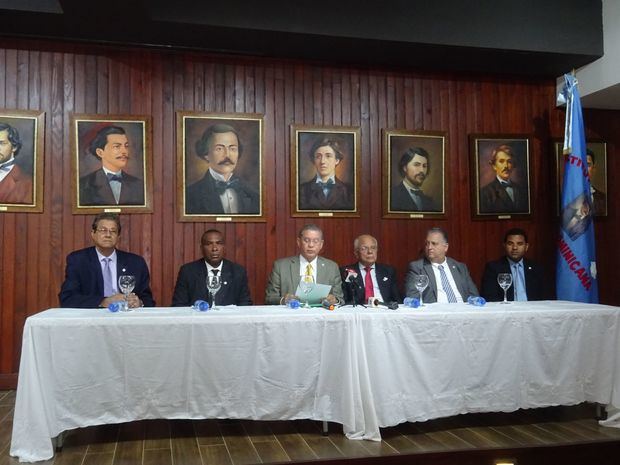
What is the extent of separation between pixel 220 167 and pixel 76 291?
66.2 inches

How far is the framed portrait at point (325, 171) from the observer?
5254mm

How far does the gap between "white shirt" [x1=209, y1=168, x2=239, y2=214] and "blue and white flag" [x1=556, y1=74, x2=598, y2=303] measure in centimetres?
305

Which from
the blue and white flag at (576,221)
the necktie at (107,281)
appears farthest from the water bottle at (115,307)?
the blue and white flag at (576,221)

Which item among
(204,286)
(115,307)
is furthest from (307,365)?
(204,286)

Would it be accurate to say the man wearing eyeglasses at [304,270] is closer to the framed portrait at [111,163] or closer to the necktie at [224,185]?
the necktie at [224,185]

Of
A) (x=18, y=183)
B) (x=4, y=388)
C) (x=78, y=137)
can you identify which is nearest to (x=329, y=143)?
(x=78, y=137)

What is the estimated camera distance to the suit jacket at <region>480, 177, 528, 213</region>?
5.64 m

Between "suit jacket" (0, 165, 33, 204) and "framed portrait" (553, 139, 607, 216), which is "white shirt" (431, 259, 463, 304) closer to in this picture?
"framed portrait" (553, 139, 607, 216)

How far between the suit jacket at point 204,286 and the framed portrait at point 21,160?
139cm

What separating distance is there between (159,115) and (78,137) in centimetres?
A: 71

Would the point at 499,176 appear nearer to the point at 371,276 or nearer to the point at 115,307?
the point at 371,276

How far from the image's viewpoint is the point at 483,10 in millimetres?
4996

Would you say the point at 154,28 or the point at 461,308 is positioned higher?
the point at 154,28

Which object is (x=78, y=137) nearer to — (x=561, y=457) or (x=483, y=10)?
(x=483, y=10)
